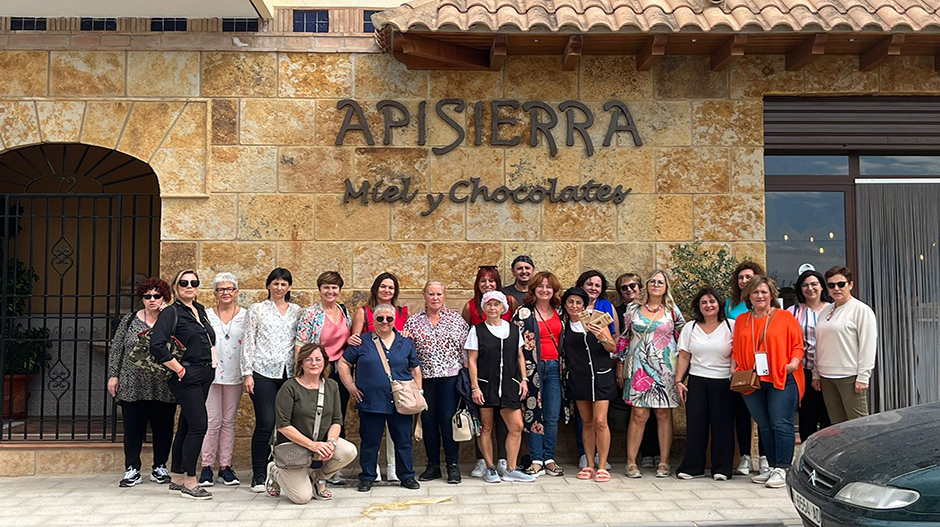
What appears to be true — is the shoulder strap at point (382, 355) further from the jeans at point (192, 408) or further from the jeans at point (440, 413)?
the jeans at point (192, 408)

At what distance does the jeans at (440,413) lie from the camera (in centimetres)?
700

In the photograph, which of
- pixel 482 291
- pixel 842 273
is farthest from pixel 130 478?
pixel 842 273

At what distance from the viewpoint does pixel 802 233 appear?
8.36 meters

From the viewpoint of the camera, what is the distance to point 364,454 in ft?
22.4

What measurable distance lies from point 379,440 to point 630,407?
2.38 m

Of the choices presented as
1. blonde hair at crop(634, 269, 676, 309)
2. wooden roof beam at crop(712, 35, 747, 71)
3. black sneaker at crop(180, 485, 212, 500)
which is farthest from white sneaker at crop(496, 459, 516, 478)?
wooden roof beam at crop(712, 35, 747, 71)

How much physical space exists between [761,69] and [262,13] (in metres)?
4.92

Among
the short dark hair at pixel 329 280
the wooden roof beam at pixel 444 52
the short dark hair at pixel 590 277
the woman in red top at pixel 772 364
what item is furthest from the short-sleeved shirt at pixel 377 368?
the woman in red top at pixel 772 364

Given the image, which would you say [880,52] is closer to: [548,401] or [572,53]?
[572,53]

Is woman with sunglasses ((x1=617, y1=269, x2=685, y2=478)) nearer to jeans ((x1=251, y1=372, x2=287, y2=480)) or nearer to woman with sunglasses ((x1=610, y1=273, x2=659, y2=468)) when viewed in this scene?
woman with sunglasses ((x1=610, y1=273, x2=659, y2=468))

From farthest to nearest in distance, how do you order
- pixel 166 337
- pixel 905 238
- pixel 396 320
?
pixel 905 238
pixel 396 320
pixel 166 337

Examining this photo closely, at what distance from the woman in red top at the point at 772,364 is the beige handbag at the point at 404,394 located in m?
2.67

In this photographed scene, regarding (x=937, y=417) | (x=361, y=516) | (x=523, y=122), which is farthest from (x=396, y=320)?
(x=937, y=417)

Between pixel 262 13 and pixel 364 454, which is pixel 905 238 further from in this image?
pixel 262 13
